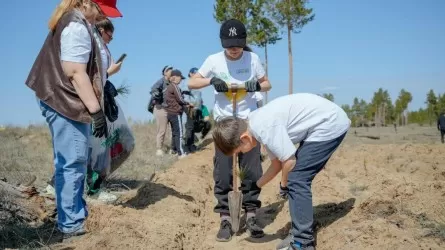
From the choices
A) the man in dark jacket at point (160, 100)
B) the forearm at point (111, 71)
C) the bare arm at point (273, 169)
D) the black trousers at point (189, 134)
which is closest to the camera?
the bare arm at point (273, 169)

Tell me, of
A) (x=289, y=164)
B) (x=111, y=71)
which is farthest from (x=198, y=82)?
(x=289, y=164)

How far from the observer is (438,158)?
7609 mm

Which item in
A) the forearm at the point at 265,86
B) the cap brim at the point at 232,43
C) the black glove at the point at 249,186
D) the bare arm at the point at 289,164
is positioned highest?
the cap brim at the point at 232,43

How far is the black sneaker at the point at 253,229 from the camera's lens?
3.85 meters

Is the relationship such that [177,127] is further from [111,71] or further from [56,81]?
[56,81]

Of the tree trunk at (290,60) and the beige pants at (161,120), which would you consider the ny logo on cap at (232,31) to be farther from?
the tree trunk at (290,60)

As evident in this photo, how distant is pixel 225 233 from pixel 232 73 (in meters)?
1.47

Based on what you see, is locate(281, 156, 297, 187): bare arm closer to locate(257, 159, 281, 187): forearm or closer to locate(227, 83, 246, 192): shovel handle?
locate(257, 159, 281, 187): forearm

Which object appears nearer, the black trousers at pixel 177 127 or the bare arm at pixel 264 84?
the bare arm at pixel 264 84

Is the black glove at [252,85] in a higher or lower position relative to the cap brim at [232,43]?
lower

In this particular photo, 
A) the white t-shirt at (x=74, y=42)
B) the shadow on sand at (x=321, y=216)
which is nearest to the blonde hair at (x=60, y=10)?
the white t-shirt at (x=74, y=42)

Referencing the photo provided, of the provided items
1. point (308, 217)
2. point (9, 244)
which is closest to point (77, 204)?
point (9, 244)

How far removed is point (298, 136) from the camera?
333cm

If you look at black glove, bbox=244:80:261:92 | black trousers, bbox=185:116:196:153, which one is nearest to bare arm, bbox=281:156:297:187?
black glove, bbox=244:80:261:92
